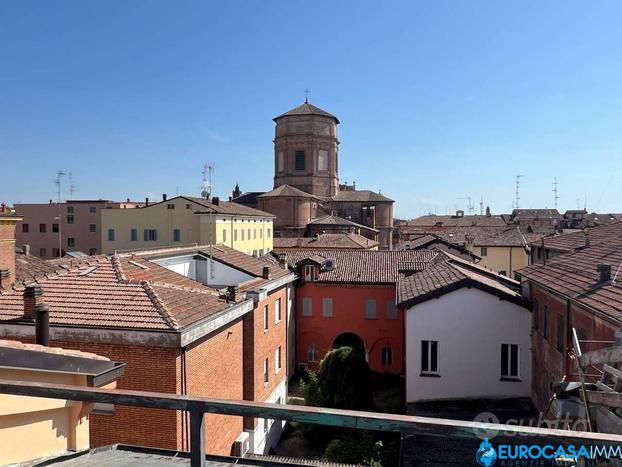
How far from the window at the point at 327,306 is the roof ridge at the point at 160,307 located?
16.1 meters

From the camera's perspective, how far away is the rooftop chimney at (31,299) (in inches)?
426

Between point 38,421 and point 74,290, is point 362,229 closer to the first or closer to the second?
point 74,290

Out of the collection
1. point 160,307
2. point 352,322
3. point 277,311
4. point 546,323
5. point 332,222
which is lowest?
point 352,322

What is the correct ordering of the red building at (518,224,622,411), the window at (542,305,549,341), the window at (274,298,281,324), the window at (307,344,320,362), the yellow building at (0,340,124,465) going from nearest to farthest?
the yellow building at (0,340,124,465), the red building at (518,224,622,411), the window at (542,305,549,341), the window at (274,298,281,324), the window at (307,344,320,362)

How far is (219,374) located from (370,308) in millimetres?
15289

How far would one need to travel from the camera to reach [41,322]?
30.5ft

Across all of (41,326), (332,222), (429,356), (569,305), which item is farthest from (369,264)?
(332,222)

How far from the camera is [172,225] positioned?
1459 inches

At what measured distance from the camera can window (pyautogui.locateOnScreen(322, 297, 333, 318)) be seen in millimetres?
27094

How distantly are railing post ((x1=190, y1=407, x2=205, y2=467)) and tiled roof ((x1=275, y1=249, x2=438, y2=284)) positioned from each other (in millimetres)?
24571

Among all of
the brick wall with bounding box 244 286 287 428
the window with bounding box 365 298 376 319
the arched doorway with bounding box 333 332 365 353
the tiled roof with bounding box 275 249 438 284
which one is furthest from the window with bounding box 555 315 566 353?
the arched doorway with bounding box 333 332 365 353

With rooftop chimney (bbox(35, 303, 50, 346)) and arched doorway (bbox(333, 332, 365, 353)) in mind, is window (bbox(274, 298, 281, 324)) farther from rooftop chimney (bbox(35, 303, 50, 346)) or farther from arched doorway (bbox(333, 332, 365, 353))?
rooftop chimney (bbox(35, 303, 50, 346))

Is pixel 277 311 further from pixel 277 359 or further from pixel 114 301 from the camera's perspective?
pixel 114 301

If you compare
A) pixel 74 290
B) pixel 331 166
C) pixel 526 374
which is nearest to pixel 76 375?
pixel 74 290
